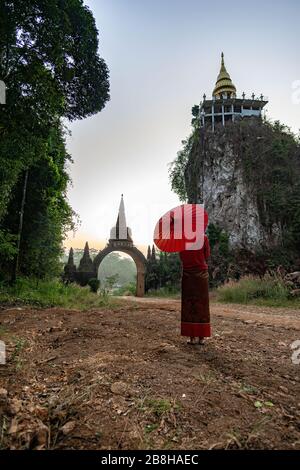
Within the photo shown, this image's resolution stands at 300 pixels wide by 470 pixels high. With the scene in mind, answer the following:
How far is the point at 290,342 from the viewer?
13.1 feet

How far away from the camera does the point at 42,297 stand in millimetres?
8469

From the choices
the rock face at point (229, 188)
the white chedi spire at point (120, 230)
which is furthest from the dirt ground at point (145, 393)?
the white chedi spire at point (120, 230)

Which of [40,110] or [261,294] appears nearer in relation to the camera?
[40,110]

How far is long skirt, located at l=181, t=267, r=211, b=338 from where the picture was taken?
367cm

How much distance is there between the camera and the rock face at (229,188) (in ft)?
63.2

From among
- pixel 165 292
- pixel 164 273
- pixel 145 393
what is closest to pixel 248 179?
pixel 164 273

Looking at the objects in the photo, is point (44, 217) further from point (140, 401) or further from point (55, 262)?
point (140, 401)

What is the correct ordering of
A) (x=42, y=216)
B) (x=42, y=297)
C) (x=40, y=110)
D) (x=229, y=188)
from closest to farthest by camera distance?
(x=40, y=110), (x=42, y=297), (x=42, y=216), (x=229, y=188)

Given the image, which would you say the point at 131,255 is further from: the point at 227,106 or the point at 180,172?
the point at 227,106

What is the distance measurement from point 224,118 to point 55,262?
75.3 ft

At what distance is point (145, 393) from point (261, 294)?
9481 mm

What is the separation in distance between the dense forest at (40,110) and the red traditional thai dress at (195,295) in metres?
5.21

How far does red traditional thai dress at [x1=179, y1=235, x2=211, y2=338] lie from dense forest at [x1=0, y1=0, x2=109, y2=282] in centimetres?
521

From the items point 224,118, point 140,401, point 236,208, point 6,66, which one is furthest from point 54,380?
point 224,118
